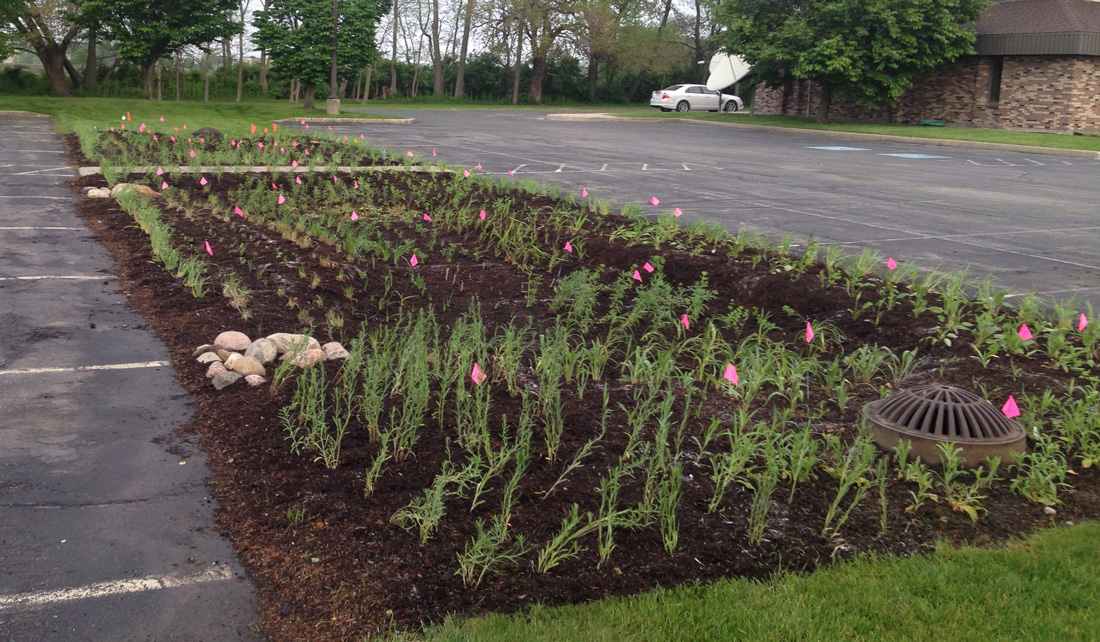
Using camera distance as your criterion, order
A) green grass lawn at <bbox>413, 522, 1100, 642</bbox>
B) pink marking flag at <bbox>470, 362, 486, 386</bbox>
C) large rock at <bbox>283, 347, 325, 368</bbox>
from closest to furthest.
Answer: green grass lawn at <bbox>413, 522, 1100, 642</bbox> → pink marking flag at <bbox>470, 362, 486, 386</bbox> → large rock at <bbox>283, 347, 325, 368</bbox>

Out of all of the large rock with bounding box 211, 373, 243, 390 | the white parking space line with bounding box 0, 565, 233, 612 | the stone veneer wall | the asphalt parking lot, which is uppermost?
the stone veneer wall

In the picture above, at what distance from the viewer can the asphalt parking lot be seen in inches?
383

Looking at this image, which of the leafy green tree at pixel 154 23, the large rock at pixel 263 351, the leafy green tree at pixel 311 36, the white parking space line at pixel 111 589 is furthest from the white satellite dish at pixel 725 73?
the white parking space line at pixel 111 589

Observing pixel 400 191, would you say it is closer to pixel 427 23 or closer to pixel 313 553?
pixel 313 553

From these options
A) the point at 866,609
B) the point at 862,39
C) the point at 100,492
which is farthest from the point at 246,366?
the point at 862,39

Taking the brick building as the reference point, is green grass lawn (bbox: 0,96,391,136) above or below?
below

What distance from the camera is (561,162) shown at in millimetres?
19703

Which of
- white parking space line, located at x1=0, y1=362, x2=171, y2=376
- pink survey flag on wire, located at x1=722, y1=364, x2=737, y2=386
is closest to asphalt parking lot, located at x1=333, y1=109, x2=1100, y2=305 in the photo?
pink survey flag on wire, located at x1=722, y1=364, x2=737, y2=386

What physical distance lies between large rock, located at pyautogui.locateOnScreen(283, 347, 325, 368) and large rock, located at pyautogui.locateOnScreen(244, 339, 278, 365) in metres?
0.12

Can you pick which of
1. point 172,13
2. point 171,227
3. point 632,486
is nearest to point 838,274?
point 632,486

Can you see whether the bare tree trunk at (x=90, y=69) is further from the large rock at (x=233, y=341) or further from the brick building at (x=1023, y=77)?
the large rock at (x=233, y=341)

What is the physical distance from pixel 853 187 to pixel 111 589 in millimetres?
14749

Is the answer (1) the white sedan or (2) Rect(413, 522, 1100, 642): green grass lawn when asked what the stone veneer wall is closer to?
(1) the white sedan

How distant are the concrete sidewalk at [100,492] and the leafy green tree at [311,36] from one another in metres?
32.6
